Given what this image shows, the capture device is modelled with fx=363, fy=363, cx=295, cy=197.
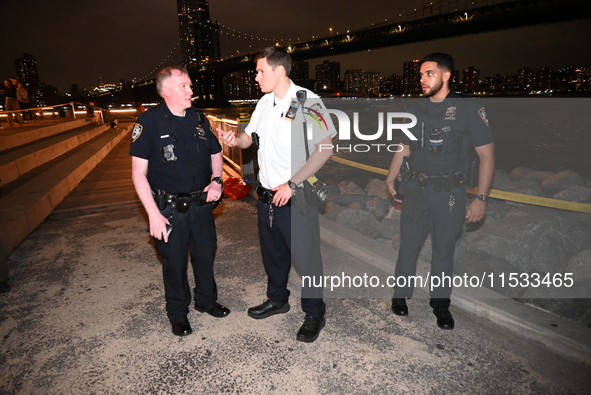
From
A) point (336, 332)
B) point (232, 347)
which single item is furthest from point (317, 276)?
point (232, 347)

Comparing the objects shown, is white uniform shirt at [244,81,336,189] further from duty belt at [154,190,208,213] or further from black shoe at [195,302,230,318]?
black shoe at [195,302,230,318]

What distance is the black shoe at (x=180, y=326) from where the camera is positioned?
3.01m

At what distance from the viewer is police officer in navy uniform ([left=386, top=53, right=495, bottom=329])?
3.00 metres

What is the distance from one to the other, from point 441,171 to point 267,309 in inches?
76.2

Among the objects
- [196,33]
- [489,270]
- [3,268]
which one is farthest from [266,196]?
[196,33]

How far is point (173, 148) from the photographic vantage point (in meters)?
2.82

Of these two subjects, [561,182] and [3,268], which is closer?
[3,268]

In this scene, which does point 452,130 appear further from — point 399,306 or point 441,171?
point 399,306

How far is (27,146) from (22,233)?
6.29 metres

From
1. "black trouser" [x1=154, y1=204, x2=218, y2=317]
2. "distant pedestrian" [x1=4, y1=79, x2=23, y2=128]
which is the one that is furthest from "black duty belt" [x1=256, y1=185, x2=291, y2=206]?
"distant pedestrian" [x1=4, y1=79, x2=23, y2=128]

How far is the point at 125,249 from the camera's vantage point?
4.75m

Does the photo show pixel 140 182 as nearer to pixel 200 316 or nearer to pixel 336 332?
pixel 200 316

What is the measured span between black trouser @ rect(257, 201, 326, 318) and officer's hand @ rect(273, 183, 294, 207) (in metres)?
0.21

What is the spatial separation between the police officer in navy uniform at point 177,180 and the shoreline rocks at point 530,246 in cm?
257
